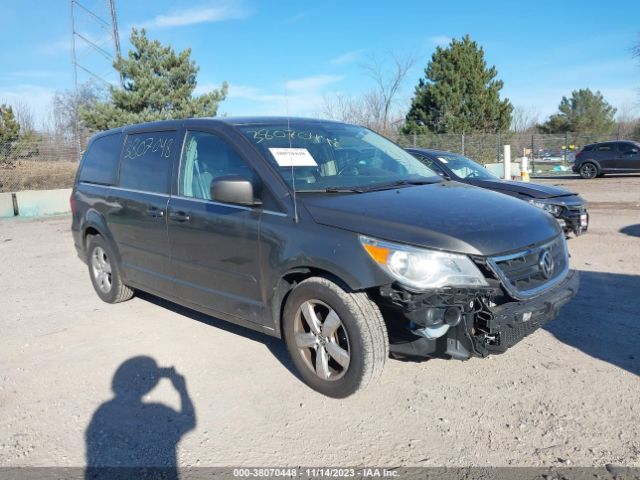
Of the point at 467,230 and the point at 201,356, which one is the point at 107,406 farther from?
the point at 467,230

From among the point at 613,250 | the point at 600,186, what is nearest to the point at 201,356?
the point at 613,250

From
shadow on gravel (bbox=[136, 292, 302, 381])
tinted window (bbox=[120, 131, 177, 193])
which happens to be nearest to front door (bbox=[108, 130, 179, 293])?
tinted window (bbox=[120, 131, 177, 193])

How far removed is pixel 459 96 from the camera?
29375 millimetres

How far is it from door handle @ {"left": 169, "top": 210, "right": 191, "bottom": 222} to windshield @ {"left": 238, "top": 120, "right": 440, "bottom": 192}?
0.81 m

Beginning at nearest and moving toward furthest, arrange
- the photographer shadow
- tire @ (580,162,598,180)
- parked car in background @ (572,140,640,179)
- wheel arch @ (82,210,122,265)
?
the photographer shadow, wheel arch @ (82,210,122,265), parked car in background @ (572,140,640,179), tire @ (580,162,598,180)

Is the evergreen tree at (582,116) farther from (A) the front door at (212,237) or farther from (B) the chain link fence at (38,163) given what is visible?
(A) the front door at (212,237)

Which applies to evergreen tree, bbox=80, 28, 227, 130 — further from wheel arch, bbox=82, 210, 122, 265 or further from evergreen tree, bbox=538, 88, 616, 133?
evergreen tree, bbox=538, 88, 616, 133

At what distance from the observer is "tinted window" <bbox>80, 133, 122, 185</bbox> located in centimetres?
537

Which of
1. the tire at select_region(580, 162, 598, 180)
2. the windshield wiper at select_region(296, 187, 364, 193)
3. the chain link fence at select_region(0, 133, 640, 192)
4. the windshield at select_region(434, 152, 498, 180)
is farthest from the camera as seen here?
the tire at select_region(580, 162, 598, 180)

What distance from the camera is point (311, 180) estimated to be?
3.71 m

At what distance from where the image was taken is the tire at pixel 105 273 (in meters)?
5.43

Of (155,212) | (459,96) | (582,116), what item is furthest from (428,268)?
(582,116)

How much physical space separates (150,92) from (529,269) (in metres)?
22.2

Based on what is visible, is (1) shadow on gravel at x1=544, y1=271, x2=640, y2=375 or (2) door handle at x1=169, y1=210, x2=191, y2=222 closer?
(1) shadow on gravel at x1=544, y1=271, x2=640, y2=375
